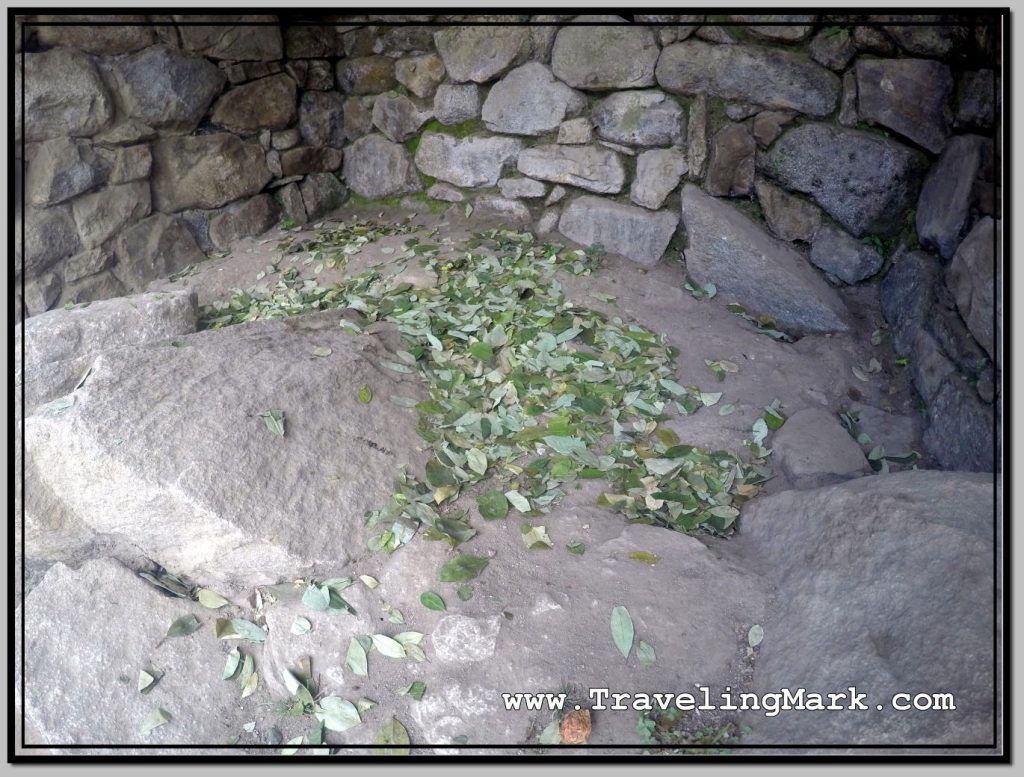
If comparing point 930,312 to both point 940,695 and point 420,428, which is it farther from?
point 420,428

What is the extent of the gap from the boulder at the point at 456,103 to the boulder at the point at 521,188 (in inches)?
15.9

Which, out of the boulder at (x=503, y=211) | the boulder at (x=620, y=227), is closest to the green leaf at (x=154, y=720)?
the boulder at (x=620, y=227)

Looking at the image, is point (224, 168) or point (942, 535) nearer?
point (942, 535)

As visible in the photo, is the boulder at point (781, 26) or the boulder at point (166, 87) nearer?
the boulder at point (781, 26)

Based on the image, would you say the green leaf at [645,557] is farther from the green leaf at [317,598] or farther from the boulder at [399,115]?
the boulder at [399,115]

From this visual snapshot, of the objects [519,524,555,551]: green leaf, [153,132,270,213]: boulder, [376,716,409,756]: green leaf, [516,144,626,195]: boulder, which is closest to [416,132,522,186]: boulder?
[516,144,626,195]: boulder

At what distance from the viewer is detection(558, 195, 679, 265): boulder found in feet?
12.6

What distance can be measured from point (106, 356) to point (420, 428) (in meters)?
0.97

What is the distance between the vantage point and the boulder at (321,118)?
185 inches

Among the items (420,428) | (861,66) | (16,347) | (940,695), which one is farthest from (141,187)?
(940,695)

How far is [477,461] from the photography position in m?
2.56

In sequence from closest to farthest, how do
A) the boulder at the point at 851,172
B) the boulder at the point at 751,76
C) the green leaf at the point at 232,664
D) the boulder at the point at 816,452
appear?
1. the green leaf at the point at 232,664
2. the boulder at the point at 816,452
3. the boulder at the point at 851,172
4. the boulder at the point at 751,76

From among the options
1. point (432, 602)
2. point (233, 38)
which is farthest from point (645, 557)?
point (233, 38)

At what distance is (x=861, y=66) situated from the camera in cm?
330
